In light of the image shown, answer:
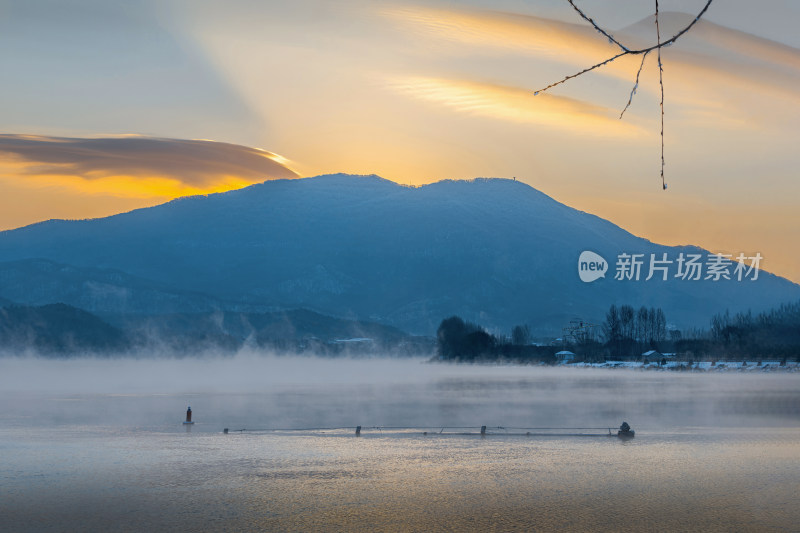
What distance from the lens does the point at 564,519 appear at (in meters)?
25.9

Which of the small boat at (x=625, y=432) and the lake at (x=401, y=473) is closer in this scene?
the lake at (x=401, y=473)

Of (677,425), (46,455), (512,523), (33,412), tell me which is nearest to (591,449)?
(677,425)

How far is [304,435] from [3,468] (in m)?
18.9

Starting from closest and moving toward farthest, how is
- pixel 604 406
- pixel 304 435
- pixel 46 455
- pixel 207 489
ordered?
pixel 207 489 → pixel 46 455 → pixel 304 435 → pixel 604 406

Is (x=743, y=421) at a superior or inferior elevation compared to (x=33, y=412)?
superior

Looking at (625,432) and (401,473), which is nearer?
(401,473)

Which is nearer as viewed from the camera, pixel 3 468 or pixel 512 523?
pixel 512 523

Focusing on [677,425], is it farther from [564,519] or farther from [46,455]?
[46,455]

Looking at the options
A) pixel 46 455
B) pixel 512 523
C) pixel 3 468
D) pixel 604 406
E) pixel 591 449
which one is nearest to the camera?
pixel 512 523

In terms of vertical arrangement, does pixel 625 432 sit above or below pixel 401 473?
above

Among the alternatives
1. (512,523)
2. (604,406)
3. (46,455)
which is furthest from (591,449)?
(604,406)

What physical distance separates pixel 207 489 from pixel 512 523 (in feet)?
38.7

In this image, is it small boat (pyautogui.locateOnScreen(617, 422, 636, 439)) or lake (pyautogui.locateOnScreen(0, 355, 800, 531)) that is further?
small boat (pyautogui.locateOnScreen(617, 422, 636, 439))

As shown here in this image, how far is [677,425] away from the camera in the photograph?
56.5m
